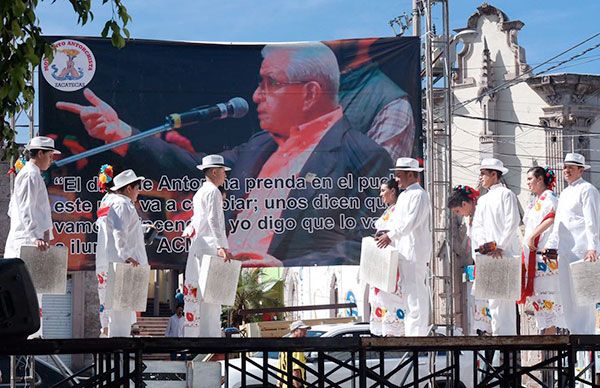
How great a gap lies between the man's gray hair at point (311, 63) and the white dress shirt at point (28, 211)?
4265 mm

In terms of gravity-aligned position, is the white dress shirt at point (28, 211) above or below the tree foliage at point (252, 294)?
above

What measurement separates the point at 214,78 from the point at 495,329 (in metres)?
5.00

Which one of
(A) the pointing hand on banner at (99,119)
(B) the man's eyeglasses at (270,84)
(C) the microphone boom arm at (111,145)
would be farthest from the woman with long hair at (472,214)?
(A) the pointing hand on banner at (99,119)

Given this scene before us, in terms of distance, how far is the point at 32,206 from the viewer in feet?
32.0

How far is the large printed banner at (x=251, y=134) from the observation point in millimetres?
12867

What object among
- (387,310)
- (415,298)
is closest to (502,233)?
(415,298)

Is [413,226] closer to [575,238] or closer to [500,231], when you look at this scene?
[500,231]

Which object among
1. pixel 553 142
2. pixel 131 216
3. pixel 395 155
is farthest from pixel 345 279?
pixel 131 216

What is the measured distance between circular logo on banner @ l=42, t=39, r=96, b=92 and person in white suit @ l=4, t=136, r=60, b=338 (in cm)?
302

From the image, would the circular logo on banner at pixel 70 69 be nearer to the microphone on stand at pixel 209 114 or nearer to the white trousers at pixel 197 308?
the microphone on stand at pixel 209 114

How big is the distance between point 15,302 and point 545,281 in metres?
5.24

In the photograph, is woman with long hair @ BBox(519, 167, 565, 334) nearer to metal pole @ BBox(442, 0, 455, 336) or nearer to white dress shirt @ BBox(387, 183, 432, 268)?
white dress shirt @ BBox(387, 183, 432, 268)

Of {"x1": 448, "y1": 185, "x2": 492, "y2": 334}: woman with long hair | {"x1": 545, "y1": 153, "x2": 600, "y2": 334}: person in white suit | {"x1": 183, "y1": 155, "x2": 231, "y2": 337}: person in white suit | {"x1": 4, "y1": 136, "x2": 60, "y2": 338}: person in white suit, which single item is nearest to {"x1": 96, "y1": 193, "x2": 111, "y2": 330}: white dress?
{"x1": 4, "y1": 136, "x2": 60, "y2": 338}: person in white suit

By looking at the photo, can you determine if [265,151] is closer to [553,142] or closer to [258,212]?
[258,212]
